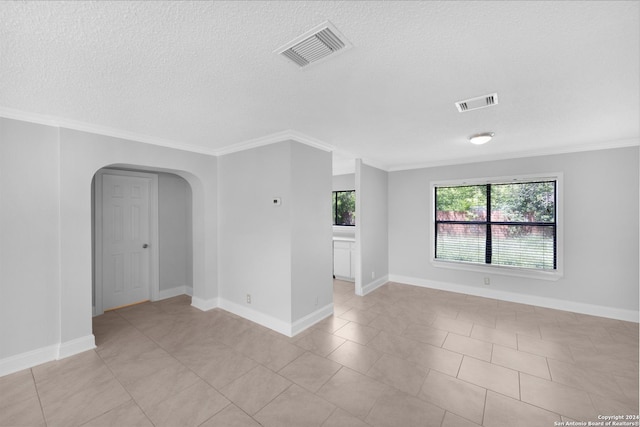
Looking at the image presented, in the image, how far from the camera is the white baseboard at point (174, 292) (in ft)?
15.0

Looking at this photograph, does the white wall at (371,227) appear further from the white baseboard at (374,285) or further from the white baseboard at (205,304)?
the white baseboard at (205,304)

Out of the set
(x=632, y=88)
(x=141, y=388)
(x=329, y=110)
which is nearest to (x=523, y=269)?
(x=632, y=88)

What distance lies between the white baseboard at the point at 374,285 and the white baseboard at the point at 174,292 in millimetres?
3021

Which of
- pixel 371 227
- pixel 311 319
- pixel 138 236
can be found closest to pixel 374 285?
pixel 371 227

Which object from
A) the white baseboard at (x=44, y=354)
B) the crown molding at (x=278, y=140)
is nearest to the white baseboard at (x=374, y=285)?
the crown molding at (x=278, y=140)

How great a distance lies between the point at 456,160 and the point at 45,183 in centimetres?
561

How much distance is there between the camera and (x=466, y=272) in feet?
15.9

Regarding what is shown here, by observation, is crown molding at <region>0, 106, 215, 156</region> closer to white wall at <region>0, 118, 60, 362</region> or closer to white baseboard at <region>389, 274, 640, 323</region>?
white wall at <region>0, 118, 60, 362</region>

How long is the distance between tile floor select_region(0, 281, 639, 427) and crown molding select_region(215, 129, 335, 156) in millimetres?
2336

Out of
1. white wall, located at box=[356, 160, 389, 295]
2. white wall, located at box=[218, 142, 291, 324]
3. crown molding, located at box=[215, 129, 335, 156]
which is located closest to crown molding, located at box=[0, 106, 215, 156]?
crown molding, located at box=[215, 129, 335, 156]

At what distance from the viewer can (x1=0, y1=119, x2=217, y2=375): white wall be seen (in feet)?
8.24

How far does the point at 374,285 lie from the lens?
514 cm

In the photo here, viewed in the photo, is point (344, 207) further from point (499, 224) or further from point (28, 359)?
point (28, 359)

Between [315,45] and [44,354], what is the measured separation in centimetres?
370
